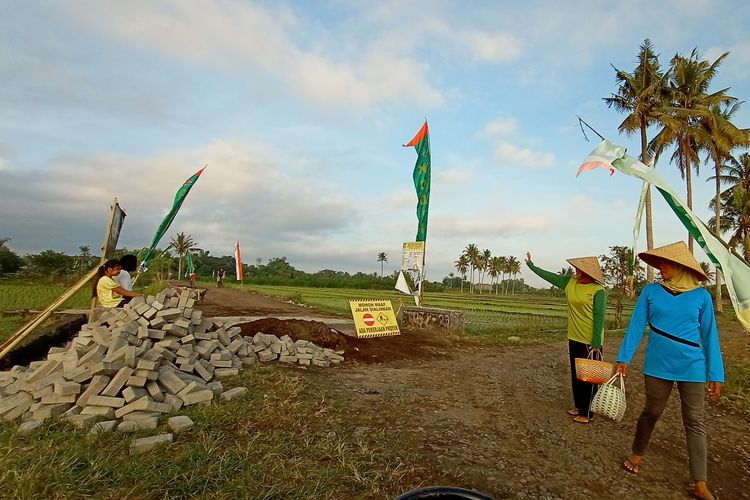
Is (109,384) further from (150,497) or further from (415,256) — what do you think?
(415,256)

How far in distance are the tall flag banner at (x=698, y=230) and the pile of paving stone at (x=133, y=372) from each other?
4347mm

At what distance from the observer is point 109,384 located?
4.24 m

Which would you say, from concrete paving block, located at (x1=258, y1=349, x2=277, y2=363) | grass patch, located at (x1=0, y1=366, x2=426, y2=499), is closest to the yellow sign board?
concrete paving block, located at (x1=258, y1=349, x2=277, y2=363)

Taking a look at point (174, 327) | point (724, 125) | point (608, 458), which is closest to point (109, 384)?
point (174, 327)

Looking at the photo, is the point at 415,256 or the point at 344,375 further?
the point at 415,256

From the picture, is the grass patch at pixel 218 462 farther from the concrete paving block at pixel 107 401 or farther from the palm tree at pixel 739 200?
the palm tree at pixel 739 200

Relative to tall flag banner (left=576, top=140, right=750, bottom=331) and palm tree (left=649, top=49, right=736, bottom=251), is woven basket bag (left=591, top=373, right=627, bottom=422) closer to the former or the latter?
tall flag banner (left=576, top=140, right=750, bottom=331)

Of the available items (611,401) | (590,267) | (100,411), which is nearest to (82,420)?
(100,411)

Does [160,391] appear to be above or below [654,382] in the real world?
below

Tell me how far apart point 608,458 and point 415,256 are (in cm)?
891

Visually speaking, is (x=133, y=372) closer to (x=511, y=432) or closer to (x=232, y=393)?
(x=232, y=393)

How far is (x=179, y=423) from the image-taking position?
3771 millimetres

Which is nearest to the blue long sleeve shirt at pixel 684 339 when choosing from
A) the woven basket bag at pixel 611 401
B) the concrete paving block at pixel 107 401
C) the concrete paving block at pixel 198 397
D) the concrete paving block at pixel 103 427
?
the woven basket bag at pixel 611 401

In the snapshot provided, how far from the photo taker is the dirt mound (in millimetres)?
8492
